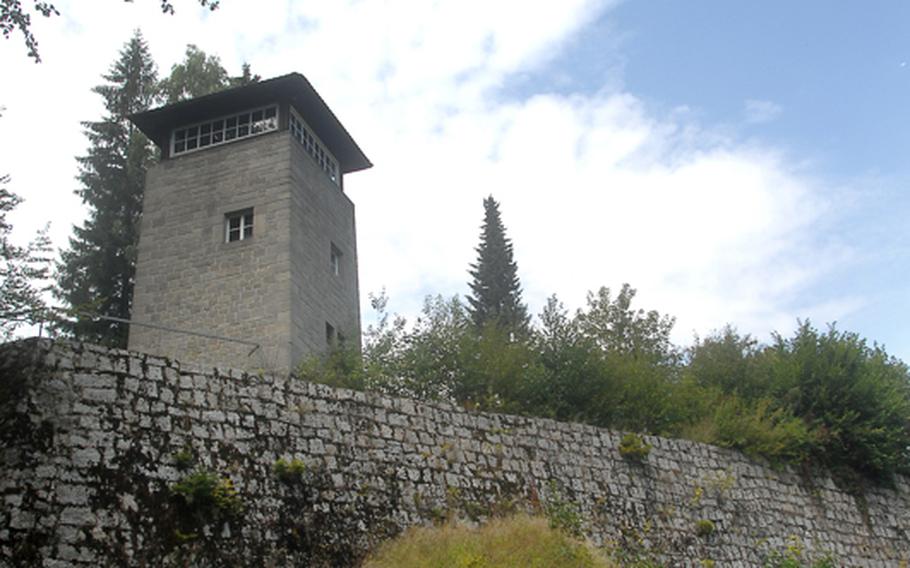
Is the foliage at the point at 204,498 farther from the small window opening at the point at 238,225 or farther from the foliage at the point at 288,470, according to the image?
the small window opening at the point at 238,225

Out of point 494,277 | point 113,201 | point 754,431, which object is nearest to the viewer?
point 754,431

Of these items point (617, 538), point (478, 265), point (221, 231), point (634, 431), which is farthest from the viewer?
point (478, 265)

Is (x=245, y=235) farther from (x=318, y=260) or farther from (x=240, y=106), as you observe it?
(x=240, y=106)

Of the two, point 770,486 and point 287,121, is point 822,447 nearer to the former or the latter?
point 770,486

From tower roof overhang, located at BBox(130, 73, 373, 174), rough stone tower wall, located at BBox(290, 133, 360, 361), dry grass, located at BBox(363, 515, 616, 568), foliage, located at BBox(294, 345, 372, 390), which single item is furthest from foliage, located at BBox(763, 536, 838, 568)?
tower roof overhang, located at BBox(130, 73, 373, 174)

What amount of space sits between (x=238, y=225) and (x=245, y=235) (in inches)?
14.7

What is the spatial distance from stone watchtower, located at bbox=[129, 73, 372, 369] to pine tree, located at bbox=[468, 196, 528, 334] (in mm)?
12801

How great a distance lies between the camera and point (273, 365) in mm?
16766

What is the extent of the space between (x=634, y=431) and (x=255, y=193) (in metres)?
9.62

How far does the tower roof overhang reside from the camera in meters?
19.6

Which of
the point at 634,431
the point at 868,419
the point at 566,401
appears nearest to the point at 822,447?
the point at 868,419

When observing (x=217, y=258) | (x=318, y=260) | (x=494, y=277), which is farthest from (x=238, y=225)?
(x=494, y=277)

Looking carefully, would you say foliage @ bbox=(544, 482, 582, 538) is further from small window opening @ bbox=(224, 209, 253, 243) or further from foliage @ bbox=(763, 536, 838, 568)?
small window opening @ bbox=(224, 209, 253, 243)

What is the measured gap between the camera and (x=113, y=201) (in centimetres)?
Result: 2448
